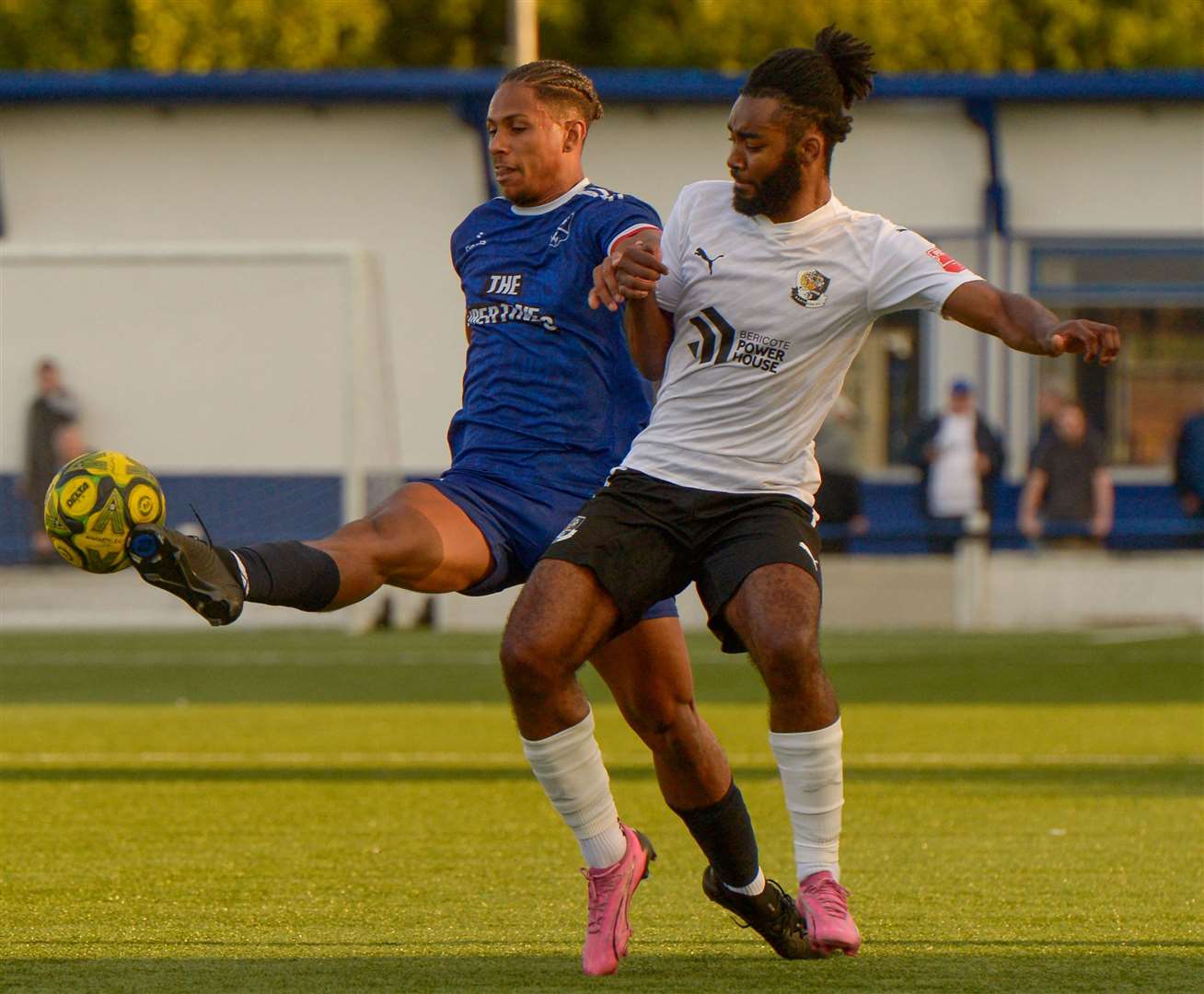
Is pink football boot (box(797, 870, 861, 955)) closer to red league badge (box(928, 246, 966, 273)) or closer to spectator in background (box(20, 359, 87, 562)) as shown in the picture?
red league badge (box(928, 246, 966, 273))

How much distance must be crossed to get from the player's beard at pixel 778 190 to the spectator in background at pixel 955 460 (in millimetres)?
13144

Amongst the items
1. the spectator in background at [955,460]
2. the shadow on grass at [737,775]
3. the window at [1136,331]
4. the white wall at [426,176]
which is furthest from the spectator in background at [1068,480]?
the shadow on grass at [737,775]

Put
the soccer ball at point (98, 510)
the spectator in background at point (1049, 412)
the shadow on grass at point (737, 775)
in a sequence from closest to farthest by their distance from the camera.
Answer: the soccer ball at point (98, 510), the shadow on grass at point (737, 775), the spectator in background at point (1049, 412)

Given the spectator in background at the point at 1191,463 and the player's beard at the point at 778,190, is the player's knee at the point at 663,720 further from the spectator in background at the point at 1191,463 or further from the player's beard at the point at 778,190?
the spectator in background at the point at 1191,463

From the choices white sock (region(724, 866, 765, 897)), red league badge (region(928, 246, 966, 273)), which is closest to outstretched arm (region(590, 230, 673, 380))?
red league badge (region(928, 246, 966, 273))

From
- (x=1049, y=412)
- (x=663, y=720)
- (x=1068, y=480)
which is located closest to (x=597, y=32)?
(x=1049, y=412)

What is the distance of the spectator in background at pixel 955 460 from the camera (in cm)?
1798

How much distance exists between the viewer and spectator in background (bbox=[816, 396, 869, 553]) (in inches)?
706

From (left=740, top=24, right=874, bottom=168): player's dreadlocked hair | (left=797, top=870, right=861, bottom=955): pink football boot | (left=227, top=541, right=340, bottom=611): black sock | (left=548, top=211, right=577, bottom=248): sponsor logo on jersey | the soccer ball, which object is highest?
(left=740, top=24, right=874, bottom=168): player's dreadlocked hair

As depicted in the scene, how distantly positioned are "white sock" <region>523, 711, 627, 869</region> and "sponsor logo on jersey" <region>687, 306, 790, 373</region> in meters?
0.84

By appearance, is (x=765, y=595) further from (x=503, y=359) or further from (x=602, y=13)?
(x=602, y=13)

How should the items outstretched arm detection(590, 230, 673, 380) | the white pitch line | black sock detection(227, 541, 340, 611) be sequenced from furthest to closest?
the white pitch line
outstretched arm detection(590, 230, 673, 380)
black sock detection(227, 541, 340, 611)

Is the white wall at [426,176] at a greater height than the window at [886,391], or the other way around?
the white wall at [426,176]

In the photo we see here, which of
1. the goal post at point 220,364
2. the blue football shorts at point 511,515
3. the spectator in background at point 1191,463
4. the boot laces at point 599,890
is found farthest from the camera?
the spectator in background at point 1191,463
